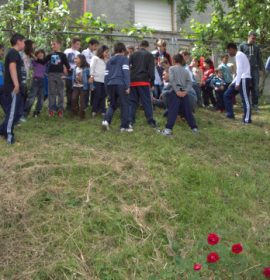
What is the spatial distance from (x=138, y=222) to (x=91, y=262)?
0.87 m

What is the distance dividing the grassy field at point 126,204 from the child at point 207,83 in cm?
388

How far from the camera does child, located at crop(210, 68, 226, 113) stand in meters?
12.1

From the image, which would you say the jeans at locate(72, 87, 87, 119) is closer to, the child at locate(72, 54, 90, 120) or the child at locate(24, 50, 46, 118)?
the child at locate(72, 54, 90, 120)

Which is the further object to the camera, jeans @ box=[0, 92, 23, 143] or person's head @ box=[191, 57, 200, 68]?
person's head @ box=[191, 57, 200, 68]

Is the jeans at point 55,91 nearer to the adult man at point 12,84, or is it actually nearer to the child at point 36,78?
the child at point 36,78

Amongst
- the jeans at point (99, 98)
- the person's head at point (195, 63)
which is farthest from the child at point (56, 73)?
the person's head at point (195, 63)

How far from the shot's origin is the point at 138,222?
223 inches

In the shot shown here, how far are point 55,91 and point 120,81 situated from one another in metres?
1.84

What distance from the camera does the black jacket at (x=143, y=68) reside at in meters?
9.36

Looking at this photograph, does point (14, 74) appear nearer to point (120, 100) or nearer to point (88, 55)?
point (120, 100)

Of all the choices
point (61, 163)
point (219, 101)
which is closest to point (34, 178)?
point (61, 163)

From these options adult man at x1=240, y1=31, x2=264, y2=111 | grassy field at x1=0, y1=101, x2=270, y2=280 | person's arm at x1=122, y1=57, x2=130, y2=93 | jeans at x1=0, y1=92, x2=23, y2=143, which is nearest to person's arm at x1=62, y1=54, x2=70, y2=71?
person's arm at x1=122, y1=57, x2=130, y2=93

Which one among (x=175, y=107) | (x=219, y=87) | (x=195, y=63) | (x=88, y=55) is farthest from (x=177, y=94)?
(x=195, y=63)

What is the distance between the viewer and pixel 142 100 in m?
9.41
